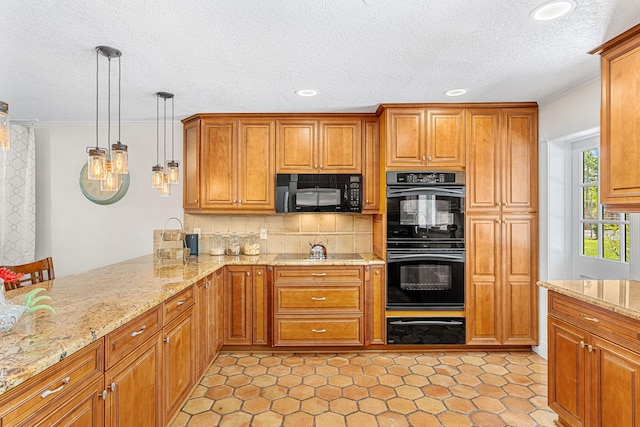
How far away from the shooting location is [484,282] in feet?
10.9

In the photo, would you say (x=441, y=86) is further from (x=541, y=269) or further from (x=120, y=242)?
(x=120, y=242)

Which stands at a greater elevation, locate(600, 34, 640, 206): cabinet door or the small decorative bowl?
locate(600, 34, 640, 206): cabinet door

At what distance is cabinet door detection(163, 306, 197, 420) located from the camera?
2082 mm

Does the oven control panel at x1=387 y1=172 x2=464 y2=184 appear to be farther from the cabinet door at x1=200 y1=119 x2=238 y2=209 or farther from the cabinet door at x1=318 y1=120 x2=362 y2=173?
the cabinet door at x1=200 y1=119 x2=238 y2=209

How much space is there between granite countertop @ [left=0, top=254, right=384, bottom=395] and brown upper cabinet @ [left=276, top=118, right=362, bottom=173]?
4.59 feet

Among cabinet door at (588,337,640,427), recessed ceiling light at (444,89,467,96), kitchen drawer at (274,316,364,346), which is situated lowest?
kitchen drawer at (274,316,364,346)

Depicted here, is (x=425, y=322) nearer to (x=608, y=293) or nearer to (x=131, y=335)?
(x=608, y=293)

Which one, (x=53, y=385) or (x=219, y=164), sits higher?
(x=219, y=164)

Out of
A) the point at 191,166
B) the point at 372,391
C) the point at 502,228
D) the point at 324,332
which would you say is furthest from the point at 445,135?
the point at 191,166

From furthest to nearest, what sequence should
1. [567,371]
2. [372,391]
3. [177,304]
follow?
[372,391] → [177,304] → [567,371]

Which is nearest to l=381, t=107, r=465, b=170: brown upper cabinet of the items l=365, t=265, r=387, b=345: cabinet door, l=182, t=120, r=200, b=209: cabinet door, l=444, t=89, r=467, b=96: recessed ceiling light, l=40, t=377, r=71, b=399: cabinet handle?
l=444, t=89, r=467, b=96: recessed ceiling light

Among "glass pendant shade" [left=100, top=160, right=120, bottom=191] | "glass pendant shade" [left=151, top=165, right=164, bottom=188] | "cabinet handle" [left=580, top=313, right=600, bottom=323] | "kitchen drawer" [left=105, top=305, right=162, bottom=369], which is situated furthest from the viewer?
"glass pendant shade" [left=151, top=165, right=164, bottom=188]

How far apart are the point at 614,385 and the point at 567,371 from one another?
1.11ft

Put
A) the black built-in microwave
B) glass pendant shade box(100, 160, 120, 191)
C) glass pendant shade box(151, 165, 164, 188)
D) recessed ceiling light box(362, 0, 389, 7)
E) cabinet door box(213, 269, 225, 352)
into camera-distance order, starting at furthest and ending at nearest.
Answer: the black built-in microwave → cabinet door box(213, 269, 225, 352) → glass pendant shade box(151, 165, 164, 188) → glass pendant shade box(100, 160, 120, 191) → recessed ceiling light box(362, 0, 389, 7)
